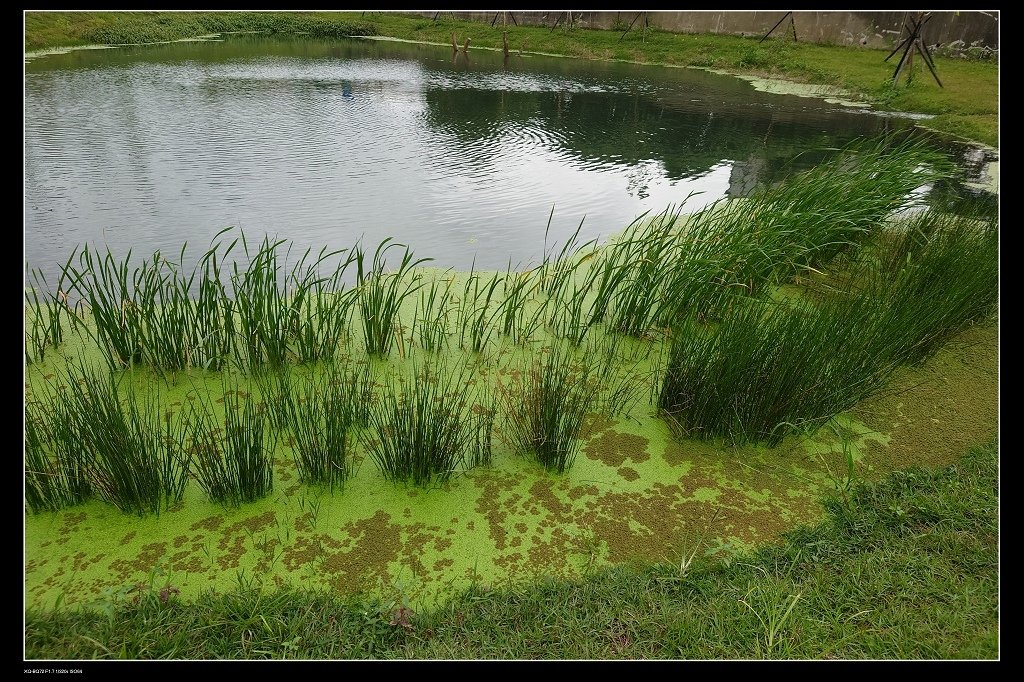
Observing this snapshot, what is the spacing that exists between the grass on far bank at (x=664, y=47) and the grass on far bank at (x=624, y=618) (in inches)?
365

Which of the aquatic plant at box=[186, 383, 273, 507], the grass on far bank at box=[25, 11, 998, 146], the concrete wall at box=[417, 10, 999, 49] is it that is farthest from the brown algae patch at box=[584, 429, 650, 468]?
the concrete wall at box=[417, 10, 999, 49]

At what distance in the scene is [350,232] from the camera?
471cm

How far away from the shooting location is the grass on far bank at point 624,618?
1.63 metres

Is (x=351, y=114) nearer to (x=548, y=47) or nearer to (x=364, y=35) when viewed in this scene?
(x=548, y=47)

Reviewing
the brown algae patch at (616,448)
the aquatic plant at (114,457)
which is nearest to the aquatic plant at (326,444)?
the aquatic plant at (114,457)

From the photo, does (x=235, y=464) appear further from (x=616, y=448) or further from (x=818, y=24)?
(x=818, y=24)

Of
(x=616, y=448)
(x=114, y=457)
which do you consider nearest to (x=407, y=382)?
(x=616, y=448)

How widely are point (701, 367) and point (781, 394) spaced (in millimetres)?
325

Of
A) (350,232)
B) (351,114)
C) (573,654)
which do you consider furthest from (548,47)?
(573,654)

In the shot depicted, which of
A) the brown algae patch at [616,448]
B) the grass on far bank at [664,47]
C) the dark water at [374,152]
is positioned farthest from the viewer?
the grass on far bank at [664,47]

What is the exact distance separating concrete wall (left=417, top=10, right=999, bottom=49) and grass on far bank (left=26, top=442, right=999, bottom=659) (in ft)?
55.3

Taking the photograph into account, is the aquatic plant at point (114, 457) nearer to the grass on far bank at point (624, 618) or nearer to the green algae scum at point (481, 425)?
the green algae scum at point (481, 425)

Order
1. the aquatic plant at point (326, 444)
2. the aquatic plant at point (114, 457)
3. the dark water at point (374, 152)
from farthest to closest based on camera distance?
the dark water at point (374, 152) → the aquatic plant at point (326, 444) → the aquatic plant at point (114, 457)

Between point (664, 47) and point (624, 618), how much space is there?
1904 centimetres
